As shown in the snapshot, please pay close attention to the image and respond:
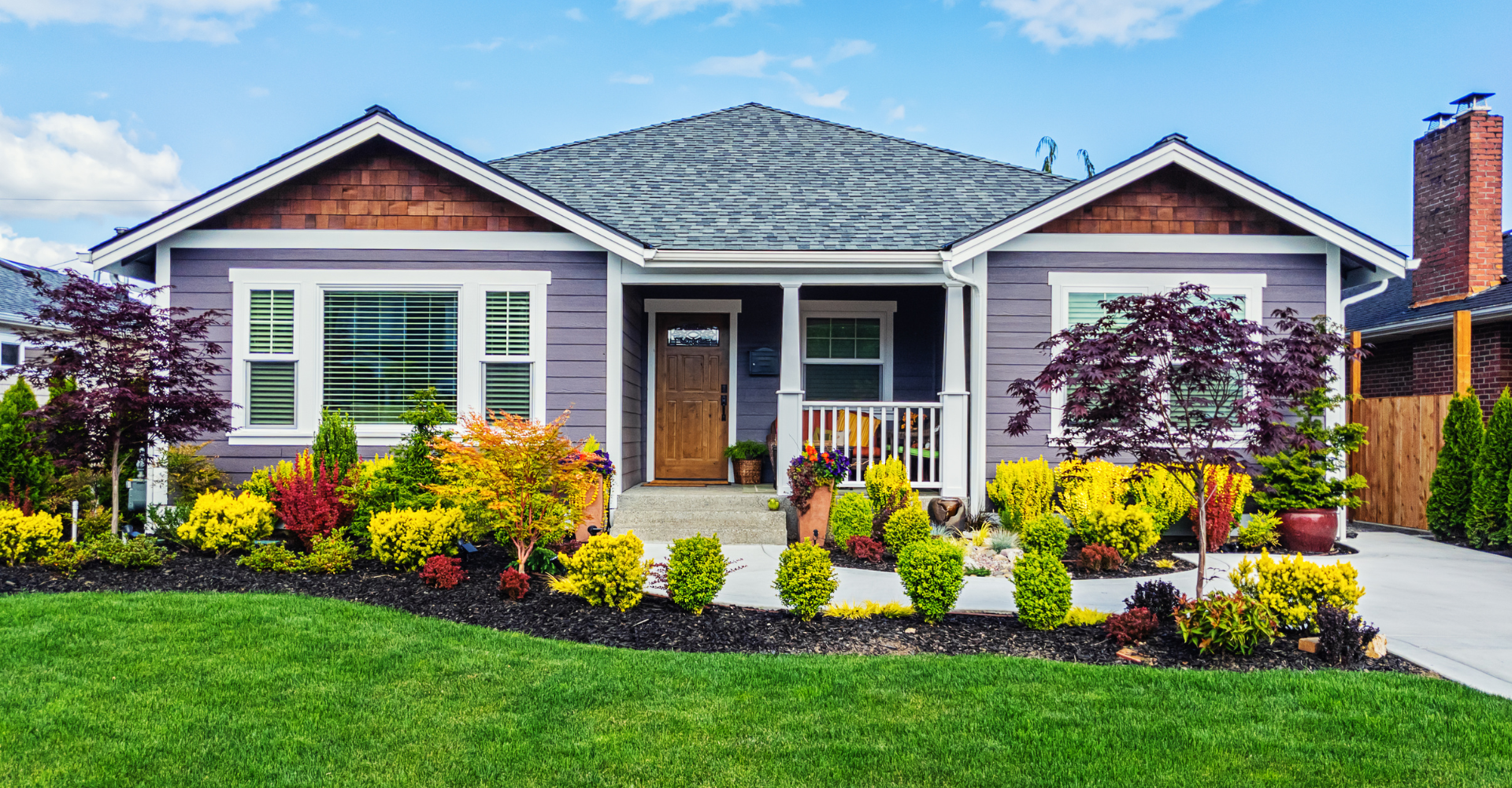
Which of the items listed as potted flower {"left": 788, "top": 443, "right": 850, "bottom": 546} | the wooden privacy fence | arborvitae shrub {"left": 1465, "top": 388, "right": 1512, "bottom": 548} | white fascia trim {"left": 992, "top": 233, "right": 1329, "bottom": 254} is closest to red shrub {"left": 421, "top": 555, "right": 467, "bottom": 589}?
potted flower {"left": 788, "top": 443, "right": 850, "bottom": 546}

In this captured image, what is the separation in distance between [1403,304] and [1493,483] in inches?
203

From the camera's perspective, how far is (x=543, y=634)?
16.2 ft

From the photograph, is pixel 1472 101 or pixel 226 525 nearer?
pixel 226 525

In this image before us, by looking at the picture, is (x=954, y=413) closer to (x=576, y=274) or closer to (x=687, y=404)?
(x=687, y=404)

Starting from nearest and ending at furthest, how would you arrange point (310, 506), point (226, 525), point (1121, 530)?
point (310, 506) → point (226, 525) → point (1121, 530)

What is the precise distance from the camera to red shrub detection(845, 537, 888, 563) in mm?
7363

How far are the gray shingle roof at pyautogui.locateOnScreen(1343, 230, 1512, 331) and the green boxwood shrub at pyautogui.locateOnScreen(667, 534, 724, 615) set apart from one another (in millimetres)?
7420

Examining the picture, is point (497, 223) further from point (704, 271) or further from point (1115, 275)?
point (1115, 275)

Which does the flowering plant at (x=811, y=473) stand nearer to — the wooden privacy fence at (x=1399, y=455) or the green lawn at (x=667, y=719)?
the green lawn at (x=667, y=719)

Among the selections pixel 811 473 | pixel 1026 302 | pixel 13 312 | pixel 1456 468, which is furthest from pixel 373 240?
pixel 1456 468

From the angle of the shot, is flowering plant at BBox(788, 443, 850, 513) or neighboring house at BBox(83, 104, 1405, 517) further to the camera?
neighboring house at BBox(83, 104, 1405, 517)

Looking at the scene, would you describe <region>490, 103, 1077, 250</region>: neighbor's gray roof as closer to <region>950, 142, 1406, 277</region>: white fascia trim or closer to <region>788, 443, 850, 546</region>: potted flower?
<region>950, 142, 1406, 277</region>: white fascia trim

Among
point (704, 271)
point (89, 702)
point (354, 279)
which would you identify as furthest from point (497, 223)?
point (89, 702)

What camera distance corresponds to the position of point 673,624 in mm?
5043
